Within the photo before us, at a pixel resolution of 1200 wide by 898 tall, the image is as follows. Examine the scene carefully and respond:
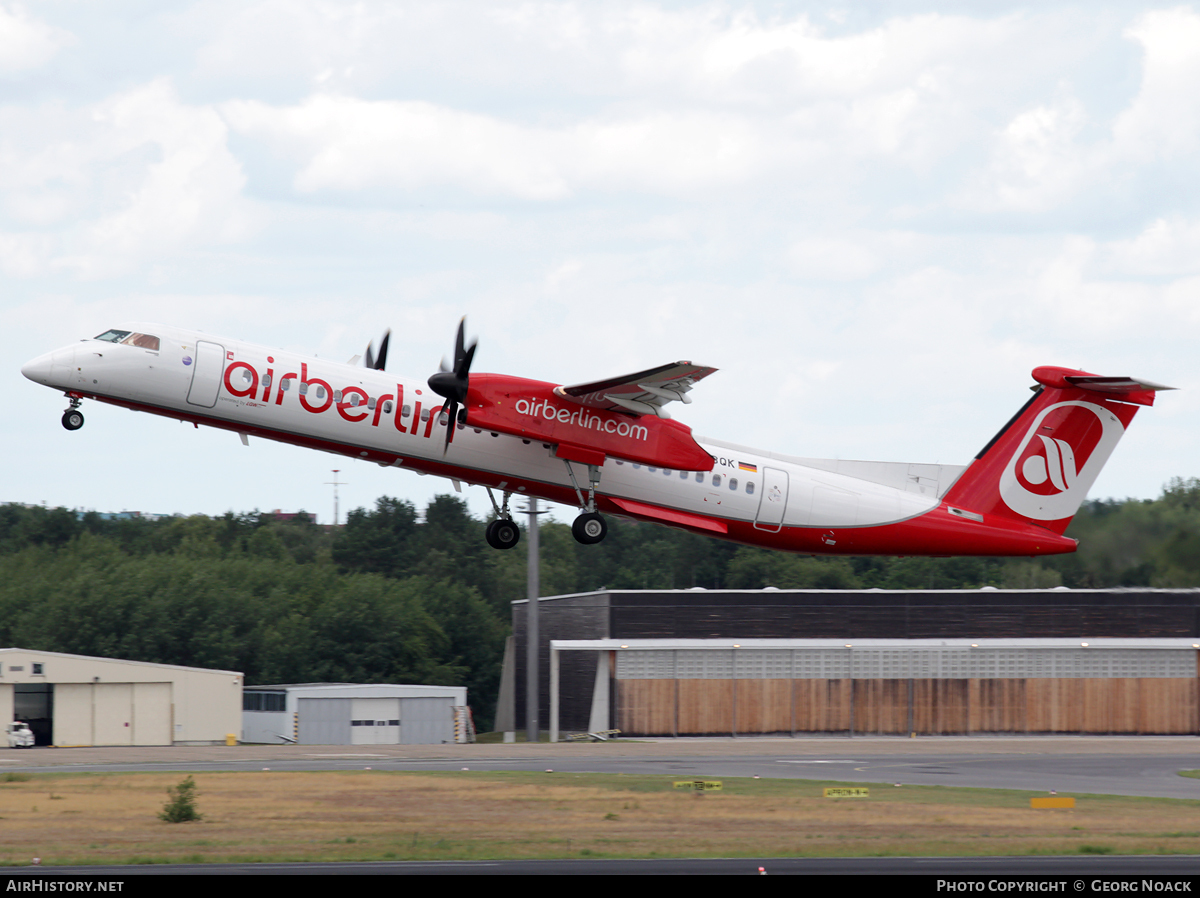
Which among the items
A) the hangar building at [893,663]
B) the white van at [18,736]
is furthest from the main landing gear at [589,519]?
the white van at [18,736]

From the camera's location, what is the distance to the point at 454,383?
2673 cm

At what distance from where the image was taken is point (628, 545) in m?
121

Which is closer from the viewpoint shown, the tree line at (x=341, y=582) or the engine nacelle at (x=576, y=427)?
the engine nacelle at (x=576, y=427)

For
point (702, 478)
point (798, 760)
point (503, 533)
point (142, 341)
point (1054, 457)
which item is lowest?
point (798, 760)

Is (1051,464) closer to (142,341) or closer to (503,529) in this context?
(503,529)

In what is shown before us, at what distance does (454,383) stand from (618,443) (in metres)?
3.59

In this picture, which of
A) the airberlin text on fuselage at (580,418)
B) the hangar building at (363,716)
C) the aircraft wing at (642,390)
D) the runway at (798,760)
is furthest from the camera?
the hangar building at (363,716)

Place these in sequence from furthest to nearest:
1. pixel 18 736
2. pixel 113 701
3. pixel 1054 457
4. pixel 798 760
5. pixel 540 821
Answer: pixel 113 701 < pixel 18 736 < pixel 798 760 < pixel 540 821 < pixel 1054 457

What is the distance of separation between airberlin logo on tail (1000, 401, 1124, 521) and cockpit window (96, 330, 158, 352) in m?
18.5

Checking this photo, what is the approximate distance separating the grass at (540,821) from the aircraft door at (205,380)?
891cm

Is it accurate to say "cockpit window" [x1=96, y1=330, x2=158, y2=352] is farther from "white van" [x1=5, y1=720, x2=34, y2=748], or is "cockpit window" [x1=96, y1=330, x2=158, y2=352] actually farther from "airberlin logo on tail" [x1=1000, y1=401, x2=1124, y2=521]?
"white van" [x1=5, y1=720, x2=34, y2=748]

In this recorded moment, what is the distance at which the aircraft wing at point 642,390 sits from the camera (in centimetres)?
2619

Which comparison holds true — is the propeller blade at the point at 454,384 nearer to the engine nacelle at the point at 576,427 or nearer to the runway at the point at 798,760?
the engine nacelle at the point at 576,427

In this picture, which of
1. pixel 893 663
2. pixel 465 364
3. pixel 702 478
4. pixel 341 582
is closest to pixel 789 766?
pixel 893 663
